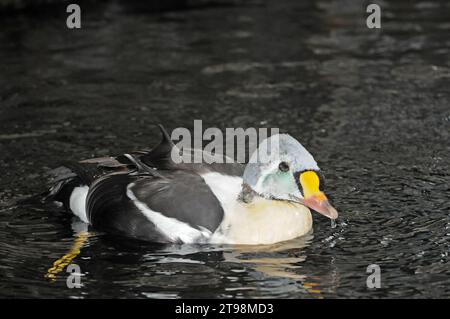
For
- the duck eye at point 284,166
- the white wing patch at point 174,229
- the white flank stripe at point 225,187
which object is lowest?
→ the white wing patch at point 174,229

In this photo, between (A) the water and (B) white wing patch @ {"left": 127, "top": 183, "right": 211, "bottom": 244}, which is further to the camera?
(B) white wing patch @ {"left": 127, "top": 183, "right": 211, "bottom": 244}

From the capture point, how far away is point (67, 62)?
1197cm

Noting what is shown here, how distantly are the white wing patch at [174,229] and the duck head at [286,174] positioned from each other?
0.53m

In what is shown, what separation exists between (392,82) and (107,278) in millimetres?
5669

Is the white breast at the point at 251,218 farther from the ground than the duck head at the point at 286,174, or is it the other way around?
the duck head at the point at 286,174

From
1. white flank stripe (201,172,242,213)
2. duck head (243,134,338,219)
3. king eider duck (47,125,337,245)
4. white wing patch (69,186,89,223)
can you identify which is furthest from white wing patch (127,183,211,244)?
white wing patch (69,186,89,223)

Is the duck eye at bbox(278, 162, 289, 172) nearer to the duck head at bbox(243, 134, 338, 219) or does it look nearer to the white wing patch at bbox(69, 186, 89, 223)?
the duck head at bbox(243, 134, 338, 219)

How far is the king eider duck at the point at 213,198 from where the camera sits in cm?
682

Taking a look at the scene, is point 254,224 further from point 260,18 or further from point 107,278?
point 260,18

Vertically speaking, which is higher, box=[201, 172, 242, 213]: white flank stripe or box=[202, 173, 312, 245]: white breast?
box=[201, 172, 242, 213]: white flank stripe

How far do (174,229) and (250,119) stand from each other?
323 centimetres

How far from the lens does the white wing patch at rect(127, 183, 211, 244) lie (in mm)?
6812

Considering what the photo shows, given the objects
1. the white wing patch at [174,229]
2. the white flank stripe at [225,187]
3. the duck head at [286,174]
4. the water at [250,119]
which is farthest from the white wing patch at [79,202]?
the duck head at [286,174]

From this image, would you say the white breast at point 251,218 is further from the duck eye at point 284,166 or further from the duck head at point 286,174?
the duck eye at point 284,166
